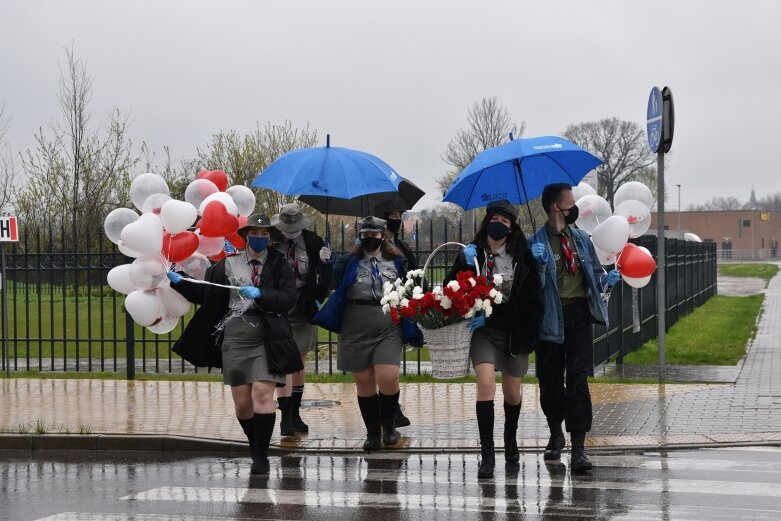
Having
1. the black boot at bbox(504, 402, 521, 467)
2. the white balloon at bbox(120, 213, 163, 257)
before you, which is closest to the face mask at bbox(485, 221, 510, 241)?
the black boot at bbox(504, 402, 521, 467)

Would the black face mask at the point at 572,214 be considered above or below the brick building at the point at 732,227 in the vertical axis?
below

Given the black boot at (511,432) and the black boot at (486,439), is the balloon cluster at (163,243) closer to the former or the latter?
the black boot at (486,439)

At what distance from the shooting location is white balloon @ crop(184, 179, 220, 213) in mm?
9492

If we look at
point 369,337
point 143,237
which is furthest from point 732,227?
point 143,237

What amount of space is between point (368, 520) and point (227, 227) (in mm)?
2858

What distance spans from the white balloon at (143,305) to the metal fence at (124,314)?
2.54 metres

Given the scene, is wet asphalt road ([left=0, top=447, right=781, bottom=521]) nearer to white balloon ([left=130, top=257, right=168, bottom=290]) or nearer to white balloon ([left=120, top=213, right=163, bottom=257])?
white balloon ([left=130, top=257, right=168, bottom=290])

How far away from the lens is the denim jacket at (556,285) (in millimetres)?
8039

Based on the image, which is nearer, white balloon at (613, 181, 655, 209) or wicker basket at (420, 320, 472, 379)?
wicker basket at (420, 320, 472, 379)

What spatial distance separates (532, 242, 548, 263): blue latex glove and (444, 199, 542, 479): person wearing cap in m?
0.07

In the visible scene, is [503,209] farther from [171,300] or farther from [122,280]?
[122,280]

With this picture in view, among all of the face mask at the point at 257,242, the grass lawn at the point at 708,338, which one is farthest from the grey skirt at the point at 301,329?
the grass lawn at the point at 708,338

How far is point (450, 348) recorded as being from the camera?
7.85 metres

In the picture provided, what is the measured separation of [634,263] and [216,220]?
3269 mm
